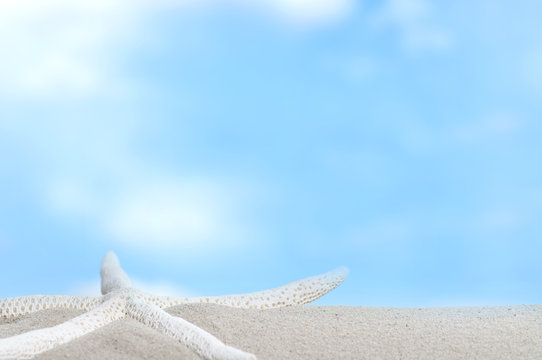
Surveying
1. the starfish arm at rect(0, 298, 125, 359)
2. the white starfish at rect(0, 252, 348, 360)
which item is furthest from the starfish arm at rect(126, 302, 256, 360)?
the starfish arm at rect(0, 298, 125, 359)

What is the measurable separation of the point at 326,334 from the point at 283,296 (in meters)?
1.28

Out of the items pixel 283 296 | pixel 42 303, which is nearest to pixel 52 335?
pixel 42 303

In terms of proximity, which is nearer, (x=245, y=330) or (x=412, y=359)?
(x=412, y=359)

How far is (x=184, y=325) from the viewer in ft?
9.72

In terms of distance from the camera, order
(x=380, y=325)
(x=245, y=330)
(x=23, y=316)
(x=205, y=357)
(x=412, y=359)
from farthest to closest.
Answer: (x=23, y=316) < (x=380, y=325) < (x=245, y=330) < (x=412, y=359) < (x=205, y=357)

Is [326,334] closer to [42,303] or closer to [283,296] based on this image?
[283,296]

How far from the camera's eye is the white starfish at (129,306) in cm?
276

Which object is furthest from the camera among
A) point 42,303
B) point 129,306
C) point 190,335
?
point 42,303

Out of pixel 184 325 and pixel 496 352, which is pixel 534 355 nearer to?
pixel 496 352

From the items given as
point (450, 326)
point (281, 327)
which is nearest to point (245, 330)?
point (281, 327)

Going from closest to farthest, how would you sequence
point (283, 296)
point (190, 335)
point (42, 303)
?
1. point (190, 335)
2. point (42, 303)
3. point (283, 296)

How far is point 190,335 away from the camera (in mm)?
2861

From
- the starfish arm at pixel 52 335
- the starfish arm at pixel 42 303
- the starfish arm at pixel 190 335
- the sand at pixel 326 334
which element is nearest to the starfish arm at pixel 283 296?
the sand at pixel 326 334

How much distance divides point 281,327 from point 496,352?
1.20 metres
